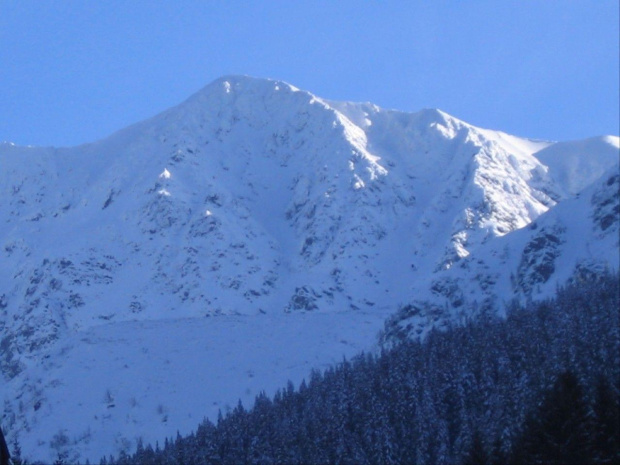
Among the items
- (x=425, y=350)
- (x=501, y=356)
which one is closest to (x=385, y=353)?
(x=425, y=350)

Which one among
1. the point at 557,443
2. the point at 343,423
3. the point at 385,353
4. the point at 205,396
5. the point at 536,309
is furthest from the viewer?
the point at 205,396

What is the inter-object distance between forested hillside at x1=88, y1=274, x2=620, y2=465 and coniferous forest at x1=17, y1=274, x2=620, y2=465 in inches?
5.9

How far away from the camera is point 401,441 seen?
101m

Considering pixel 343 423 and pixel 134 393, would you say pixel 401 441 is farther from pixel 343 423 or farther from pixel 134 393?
pixel 134 393

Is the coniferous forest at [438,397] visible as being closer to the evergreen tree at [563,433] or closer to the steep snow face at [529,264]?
the evergreen tree at [563,433]

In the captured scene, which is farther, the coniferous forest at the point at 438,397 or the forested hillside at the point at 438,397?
the forested hillside at the point at 438,397

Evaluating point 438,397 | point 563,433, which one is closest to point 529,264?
point 438,397

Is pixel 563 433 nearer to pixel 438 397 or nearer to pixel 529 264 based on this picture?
pixel 438 397

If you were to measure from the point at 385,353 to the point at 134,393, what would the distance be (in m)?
57.4

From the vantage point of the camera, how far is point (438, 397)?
104m

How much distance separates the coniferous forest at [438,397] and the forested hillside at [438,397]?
0.49ft

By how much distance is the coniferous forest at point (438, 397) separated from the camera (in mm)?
76750

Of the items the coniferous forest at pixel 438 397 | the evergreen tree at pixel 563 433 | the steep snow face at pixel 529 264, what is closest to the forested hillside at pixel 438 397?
the coniferous forest at pixel 438 397

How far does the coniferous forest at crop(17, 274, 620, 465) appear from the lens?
3022 inches
